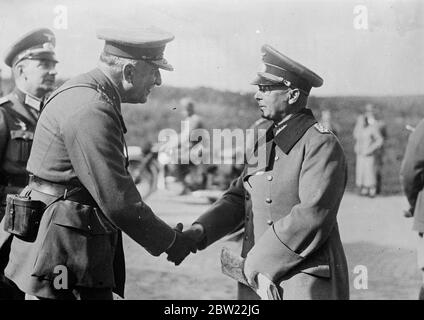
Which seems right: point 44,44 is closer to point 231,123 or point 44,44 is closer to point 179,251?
point 179,251

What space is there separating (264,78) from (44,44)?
5.74 ft

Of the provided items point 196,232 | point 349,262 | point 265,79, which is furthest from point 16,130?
point 349,262

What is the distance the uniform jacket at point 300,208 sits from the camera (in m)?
3.36

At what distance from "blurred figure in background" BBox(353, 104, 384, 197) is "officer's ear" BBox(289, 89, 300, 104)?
16.1 feet

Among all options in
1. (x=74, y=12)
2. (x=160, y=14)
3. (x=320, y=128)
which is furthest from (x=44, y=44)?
(x=320, y=128)

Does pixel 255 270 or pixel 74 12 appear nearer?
pixel 255 270

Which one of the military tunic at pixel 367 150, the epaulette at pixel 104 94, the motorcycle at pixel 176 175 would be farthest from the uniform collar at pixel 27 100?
the military tunic at pixel 367 150

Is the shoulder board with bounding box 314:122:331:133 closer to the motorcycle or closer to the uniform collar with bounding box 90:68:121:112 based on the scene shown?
the uniform collar with bounding box 90:68:121:112

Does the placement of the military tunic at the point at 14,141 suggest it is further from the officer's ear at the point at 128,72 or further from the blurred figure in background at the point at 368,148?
the blurred figure in background at the point at 368,148

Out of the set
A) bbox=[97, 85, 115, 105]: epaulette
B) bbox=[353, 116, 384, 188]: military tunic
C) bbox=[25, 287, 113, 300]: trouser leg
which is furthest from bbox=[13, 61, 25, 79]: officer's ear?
bbox=[353, 116, 384, 188]: military tunic

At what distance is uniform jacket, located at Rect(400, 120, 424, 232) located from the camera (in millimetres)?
4402

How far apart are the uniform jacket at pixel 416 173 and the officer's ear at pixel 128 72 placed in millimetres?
2001

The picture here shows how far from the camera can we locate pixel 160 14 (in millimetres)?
4348

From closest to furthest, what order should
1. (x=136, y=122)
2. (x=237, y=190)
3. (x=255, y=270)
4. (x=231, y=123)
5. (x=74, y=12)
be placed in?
1. (x=255, y=270)
2. (x=237, y=190)
3. (x=74, y=12)
4. (x=231, y=123)
5. (x=136, y=122)
